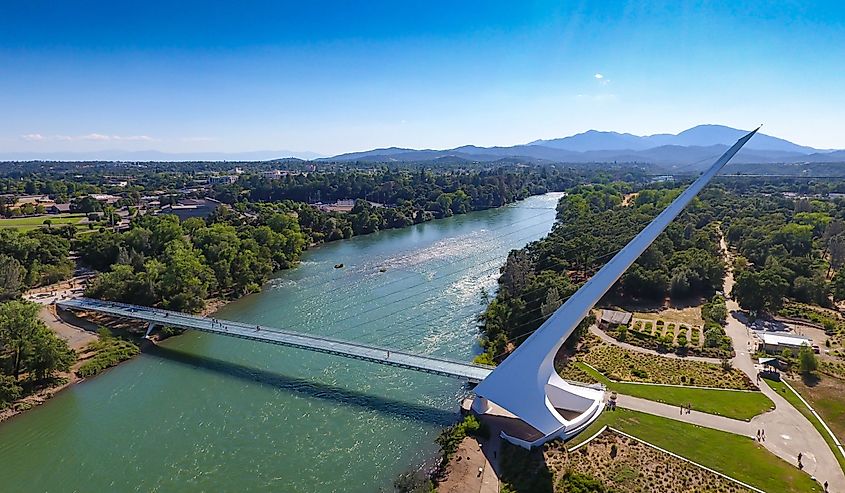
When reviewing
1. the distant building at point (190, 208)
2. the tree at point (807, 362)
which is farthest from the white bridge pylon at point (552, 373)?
the distant building at point (190, 208)

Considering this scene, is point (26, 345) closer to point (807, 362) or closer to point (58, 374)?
point (58, 374)

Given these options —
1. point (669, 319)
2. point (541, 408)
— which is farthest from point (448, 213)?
point (541, 408)

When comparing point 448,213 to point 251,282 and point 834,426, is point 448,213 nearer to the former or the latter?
point 251,282

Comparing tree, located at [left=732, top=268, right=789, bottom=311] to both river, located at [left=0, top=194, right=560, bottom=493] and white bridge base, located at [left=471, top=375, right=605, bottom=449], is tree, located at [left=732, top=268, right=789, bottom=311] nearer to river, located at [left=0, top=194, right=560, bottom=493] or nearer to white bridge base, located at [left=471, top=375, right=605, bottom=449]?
river, located at [left=0, top=194, right=560, bottom=493]

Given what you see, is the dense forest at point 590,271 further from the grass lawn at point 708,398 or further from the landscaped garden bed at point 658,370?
the grass lawn at point 708,398

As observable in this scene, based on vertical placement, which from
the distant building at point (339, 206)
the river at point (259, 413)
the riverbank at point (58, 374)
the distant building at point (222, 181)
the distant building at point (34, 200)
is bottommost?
the river at point (259, 413)

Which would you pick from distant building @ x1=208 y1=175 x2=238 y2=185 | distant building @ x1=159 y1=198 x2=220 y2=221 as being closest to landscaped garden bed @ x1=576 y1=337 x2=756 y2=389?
distant building @ x1=159 y1=198 x2=220 y2=221
